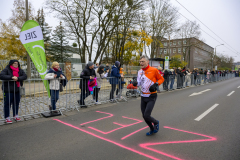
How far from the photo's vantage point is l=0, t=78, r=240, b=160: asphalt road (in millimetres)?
3094

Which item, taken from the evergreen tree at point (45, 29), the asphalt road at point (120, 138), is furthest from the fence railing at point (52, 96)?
the evergreen tree at point (45, 29)

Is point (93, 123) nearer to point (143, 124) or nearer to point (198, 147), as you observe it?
point (143, 124)

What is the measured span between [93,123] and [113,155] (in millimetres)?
2019

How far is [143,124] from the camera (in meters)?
4.83

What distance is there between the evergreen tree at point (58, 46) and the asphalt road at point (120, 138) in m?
25.6

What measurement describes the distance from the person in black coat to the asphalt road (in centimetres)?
59

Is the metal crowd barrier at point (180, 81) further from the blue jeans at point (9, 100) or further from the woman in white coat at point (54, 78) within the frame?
the blue jeans at point (9, 100)

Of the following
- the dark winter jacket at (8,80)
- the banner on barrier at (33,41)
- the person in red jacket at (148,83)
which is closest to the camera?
the person in red jacket at (148,83)

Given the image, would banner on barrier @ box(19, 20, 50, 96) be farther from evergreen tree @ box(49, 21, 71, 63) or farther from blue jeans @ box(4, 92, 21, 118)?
evergreen tree @ box(49, 21, 71, 63)

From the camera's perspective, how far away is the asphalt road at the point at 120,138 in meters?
3.09

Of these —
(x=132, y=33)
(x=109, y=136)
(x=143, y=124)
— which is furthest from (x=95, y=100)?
(x=132, y=33)

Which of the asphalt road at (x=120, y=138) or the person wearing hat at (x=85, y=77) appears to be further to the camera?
the person wearing hat at (x=85, y=77)

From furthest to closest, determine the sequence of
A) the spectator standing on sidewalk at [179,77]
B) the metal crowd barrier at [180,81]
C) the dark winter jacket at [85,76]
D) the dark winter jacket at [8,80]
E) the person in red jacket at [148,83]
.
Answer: the spectator standing on sidewalk at [179,77] → the metal crowd barrier at [180,81] → the dark winter jacket at [85,76] → the dark winter jacket at [8,80] → the person in red jacket at [148,83]

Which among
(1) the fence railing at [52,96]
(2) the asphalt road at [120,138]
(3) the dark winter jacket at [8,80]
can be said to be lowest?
(2) the asphalt road at [120,138]
